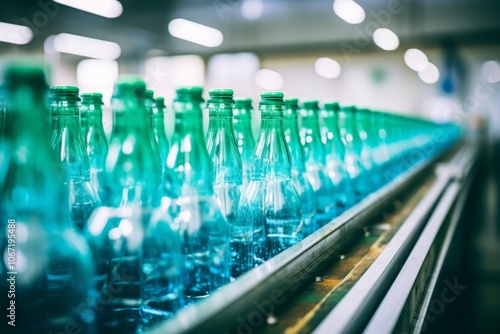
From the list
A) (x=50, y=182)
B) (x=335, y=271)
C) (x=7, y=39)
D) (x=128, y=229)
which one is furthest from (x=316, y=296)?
(x=7, y=39)

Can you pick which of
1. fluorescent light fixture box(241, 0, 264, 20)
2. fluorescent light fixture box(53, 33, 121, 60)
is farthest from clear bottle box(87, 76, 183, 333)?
fluorescent light fixture box(241, 0, 264, 20)

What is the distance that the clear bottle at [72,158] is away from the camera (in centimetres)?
79

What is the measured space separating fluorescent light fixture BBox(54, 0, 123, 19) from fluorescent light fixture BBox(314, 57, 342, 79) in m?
5.59

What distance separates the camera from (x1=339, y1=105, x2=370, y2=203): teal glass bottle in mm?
1643

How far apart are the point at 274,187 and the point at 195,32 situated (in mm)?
10050

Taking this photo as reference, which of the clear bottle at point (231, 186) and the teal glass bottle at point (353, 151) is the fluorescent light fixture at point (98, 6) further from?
the clear bottle at point (231, 186)

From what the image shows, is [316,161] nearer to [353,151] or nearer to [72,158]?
[353,151]

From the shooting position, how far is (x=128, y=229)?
2.17ft

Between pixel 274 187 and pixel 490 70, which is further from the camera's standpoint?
pixel 490 70

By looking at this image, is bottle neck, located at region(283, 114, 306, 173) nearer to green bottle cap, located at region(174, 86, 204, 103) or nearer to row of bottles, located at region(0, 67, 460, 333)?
row of bottles, located at region(0, 67, 460, 333)

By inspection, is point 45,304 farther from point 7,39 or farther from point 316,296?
point 7,39

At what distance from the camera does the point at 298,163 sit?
1219mm

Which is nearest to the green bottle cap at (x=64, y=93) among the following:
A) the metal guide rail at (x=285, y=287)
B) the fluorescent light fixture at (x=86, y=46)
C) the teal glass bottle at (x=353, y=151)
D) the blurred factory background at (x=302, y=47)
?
the metal guide rail at (x=285, y=287)

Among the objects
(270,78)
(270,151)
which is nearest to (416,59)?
(270,78)
